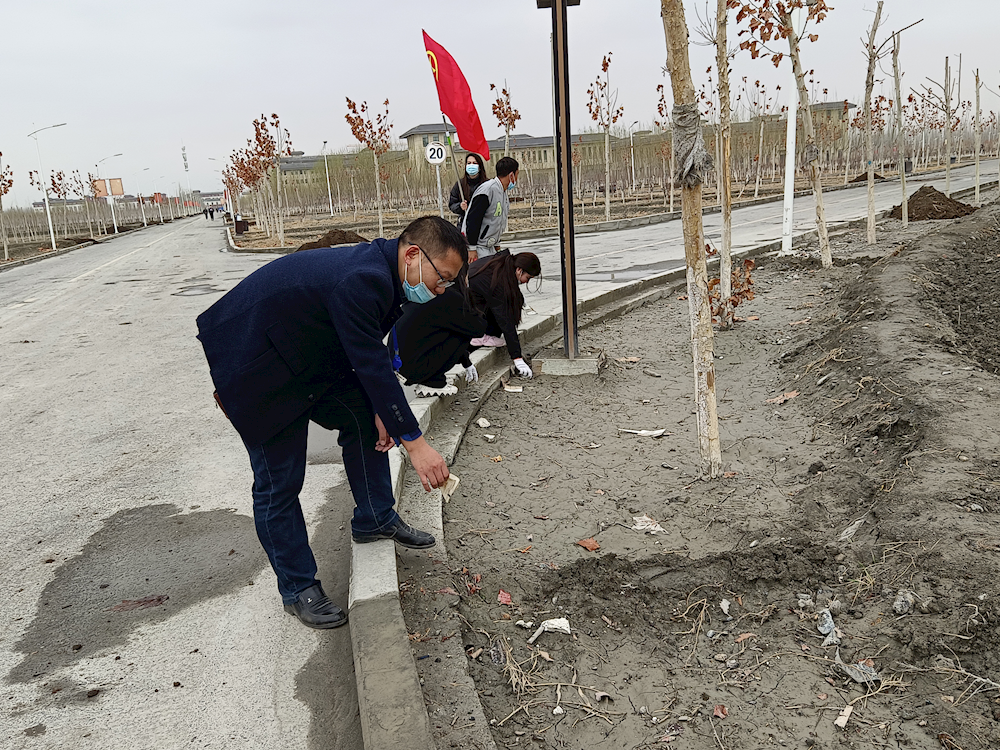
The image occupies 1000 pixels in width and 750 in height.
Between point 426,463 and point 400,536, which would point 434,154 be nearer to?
point 400,536

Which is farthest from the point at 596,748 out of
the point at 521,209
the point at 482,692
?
the point at 521,209

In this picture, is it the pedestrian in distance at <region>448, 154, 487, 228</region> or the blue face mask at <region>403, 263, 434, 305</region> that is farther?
the pedestrian in distance at <region>448, 154, 487, 228</region>

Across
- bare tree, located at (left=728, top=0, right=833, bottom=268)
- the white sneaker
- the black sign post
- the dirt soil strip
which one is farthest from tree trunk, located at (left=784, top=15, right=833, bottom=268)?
the white sneaker

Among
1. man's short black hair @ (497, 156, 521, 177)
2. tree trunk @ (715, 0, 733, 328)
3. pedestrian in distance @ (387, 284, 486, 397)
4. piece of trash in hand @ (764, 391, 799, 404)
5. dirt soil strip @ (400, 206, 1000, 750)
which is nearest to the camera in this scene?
dirt soil strip @ (400, 206, 1000, 750)

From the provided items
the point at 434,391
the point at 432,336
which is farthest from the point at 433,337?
the point at 434,391

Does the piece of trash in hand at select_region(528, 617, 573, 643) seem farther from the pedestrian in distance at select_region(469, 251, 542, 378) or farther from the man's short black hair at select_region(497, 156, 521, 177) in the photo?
the man's short black hair at select_region(497, 156, 521, 177)

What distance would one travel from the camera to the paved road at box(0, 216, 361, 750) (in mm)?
2184

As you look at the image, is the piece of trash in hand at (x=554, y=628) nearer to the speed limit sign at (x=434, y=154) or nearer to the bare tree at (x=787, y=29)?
the bare tree at (x=787, y=29)

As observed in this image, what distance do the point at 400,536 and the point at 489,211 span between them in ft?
13.0

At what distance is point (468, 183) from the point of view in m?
6.99

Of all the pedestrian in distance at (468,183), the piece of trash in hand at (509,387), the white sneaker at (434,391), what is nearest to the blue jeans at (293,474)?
the white sneaker at (434,391)

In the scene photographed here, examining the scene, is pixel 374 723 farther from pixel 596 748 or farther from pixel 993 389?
pixel 993 389

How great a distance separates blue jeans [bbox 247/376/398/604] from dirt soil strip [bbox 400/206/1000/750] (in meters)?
0.44

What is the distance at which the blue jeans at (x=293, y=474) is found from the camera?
259 cm
